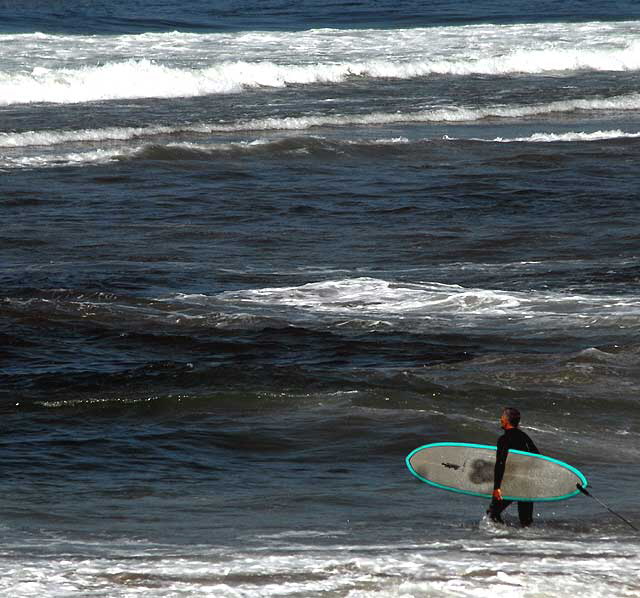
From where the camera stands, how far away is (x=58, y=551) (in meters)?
8.01

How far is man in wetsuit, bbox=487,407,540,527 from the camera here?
873cm

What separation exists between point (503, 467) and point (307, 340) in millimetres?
5165

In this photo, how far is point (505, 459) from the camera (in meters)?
8.75

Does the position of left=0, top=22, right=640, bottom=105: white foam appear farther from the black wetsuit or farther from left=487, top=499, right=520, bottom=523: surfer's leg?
left=487, top=499, right=520, bottom=523: surfer's leg

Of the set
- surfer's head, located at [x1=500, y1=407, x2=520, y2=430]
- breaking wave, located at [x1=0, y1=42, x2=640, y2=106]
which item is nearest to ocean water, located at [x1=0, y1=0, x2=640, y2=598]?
surfer's head, located at [x1=500, y1=407, x2=520, y2=430]

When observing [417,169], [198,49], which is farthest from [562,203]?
[198,49]

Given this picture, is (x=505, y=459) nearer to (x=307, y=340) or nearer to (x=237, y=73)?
(x=307, y=340)

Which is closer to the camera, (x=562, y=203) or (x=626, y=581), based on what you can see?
(x=626, y=581)

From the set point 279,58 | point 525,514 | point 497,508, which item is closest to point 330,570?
point 497,508

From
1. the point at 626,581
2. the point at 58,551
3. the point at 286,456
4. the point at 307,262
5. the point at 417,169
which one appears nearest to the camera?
the point at 626,581

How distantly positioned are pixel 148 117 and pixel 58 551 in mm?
24890

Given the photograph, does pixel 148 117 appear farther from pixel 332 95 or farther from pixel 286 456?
pixel 286 456

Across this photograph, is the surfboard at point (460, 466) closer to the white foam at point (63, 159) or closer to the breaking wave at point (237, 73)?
the white foam at point (63, 159)

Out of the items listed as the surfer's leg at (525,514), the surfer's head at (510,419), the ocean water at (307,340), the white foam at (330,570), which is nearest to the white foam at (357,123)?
the ocean water at (307,340)
